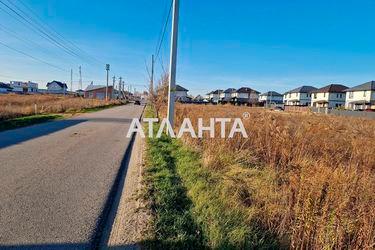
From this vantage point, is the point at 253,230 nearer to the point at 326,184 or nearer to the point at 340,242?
the point at 340,242

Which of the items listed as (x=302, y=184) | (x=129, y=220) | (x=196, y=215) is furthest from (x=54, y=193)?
(x=302, y=184)

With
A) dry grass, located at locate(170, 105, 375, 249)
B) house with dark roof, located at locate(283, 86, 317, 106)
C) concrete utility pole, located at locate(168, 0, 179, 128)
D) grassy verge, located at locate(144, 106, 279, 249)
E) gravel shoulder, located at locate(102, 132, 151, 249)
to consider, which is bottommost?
gravel shoulder, located at locate(102, 132, 151, 249)

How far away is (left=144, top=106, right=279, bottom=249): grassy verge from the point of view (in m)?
2.93

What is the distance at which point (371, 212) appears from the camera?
9.67 ft

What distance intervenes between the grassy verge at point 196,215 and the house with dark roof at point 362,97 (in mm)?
60032

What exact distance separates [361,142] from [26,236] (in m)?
7.49

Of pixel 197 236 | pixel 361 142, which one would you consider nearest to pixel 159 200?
pixel 197 236

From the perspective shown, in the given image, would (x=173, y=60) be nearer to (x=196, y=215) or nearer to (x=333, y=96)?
(x=196, y=215)

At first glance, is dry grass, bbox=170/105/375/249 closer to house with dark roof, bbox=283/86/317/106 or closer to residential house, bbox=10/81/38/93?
house with dark roof, bbox=283/86/317/106

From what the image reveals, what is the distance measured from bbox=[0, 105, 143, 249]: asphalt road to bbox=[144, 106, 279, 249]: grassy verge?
2.74 ft

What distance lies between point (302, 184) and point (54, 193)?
400cm

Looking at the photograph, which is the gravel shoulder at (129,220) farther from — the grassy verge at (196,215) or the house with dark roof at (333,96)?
the house with dark roof at (333,96)

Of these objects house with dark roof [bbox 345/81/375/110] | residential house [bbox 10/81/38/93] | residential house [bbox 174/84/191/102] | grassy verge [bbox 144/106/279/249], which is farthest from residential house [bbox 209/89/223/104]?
grassy verge [bbox 144/106/279/249]

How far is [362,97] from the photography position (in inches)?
2271
